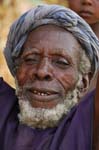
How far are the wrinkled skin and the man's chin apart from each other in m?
0.02

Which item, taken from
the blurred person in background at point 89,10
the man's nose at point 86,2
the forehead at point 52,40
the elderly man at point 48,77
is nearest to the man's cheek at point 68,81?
the elderly man at point 48,77

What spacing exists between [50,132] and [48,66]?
1.01ft

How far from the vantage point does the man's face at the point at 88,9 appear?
4414mm

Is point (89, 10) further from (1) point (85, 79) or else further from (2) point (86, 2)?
(1) point (85, 79)

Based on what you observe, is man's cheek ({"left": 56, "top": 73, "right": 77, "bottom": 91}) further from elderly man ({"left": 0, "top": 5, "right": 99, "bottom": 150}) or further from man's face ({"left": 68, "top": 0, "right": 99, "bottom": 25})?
man's face ({"left": 68, "top": 0, "right": 99, "bottom": 25})

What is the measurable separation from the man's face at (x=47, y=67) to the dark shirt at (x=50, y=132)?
4.0 inches

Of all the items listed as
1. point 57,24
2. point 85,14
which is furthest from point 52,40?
point 85,14

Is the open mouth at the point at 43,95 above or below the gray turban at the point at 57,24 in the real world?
below

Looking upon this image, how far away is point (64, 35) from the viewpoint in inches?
114

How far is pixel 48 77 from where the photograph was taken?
2797mm

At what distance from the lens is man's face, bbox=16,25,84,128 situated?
9.18 feet

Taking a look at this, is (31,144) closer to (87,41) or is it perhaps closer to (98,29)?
(87,41)

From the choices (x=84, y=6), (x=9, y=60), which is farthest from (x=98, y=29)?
(x=9, y=60)

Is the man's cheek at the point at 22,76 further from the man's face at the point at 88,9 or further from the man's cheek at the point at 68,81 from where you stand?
the man's face at the point at 88,9
